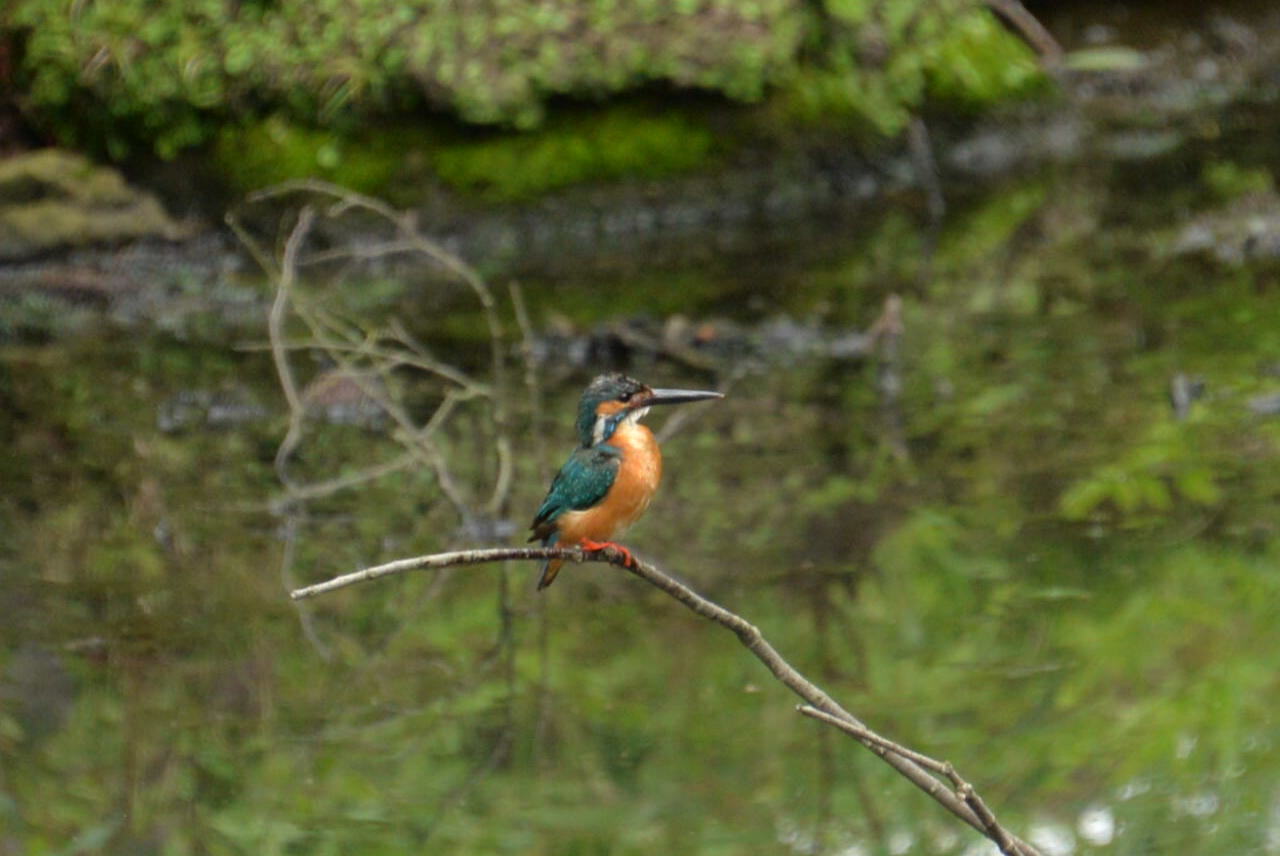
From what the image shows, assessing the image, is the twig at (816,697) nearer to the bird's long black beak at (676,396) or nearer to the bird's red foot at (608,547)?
the bird's red foot at (608,547)

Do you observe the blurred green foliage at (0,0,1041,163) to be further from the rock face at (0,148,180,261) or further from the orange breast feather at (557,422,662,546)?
the orange breast feather at (557,422,662,546)

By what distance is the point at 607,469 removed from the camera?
3.96m

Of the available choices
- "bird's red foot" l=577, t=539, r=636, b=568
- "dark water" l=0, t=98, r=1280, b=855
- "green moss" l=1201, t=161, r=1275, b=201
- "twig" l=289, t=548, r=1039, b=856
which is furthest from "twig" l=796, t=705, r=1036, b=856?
"green moss" l=1201, t=161, r=1275, b=201

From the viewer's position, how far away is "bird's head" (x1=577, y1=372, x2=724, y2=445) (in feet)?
13.0

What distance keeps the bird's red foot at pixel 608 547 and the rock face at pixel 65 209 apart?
A: 7522mm

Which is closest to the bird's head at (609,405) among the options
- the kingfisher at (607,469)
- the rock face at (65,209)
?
the kingfisher at (607,469)

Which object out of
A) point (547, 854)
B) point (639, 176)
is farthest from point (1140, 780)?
point (639, 176)

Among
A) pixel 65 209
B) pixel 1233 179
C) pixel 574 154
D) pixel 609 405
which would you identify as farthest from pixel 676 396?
pixel 1233 179

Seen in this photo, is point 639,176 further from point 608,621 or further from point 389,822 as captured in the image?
point 389,822

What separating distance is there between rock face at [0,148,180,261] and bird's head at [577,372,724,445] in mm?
7407

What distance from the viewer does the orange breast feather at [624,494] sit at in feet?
13.0

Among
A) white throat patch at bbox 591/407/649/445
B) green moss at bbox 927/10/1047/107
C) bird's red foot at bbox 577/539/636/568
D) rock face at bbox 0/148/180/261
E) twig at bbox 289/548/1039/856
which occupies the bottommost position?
rock face at bbox 0/148/180/261

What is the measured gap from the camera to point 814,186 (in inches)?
462

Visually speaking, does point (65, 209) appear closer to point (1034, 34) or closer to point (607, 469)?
point (1034, 34)
